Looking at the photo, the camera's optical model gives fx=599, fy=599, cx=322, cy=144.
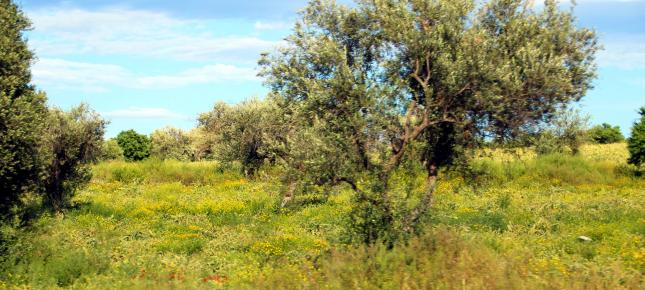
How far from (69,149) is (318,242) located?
1436 centimetres

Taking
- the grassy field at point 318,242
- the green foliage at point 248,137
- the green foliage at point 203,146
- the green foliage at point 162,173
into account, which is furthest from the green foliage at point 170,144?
the grassy field at point 318,242

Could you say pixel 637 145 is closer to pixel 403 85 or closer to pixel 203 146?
pixel 403 85

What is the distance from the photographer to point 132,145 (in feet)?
297

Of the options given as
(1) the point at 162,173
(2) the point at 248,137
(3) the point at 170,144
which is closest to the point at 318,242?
(2) the point at 248,137

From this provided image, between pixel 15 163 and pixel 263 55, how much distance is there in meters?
8.28

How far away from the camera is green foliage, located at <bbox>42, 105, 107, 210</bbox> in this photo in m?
27.5

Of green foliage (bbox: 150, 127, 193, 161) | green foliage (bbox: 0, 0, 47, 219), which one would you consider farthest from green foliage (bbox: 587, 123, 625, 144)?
green foliage (bbox: 0, 0, 47, 219)

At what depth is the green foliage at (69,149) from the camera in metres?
27.5

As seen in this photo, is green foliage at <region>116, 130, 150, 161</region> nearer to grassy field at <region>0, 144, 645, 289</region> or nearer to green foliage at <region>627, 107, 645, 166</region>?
grassy field at <region>0, 144, 645, 289</region>

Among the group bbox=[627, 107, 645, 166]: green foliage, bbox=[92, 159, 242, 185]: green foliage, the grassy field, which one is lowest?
the grassy field

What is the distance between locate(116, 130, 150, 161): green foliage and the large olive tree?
260 ft

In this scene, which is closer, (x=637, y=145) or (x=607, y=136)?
(x=637, y=145)

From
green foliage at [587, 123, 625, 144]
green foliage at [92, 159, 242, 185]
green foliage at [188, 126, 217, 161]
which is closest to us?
green foliage at [92, 159, 242, 185]

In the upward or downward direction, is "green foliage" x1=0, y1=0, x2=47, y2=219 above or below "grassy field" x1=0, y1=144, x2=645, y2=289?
above
